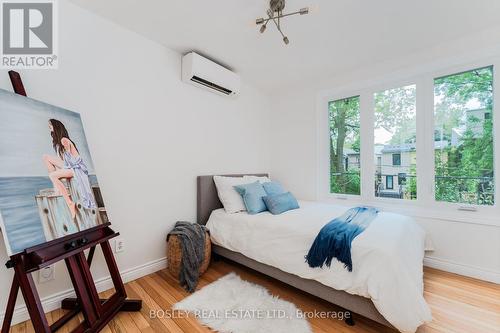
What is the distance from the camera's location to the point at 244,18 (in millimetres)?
2076

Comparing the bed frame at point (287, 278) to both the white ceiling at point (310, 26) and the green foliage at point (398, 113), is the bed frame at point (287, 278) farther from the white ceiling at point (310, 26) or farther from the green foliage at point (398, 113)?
the green foliage at point (398, 113)

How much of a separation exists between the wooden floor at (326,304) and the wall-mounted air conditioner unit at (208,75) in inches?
85.1

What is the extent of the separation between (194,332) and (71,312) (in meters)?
0.91

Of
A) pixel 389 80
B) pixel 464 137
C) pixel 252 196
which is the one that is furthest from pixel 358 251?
pixel 389 80

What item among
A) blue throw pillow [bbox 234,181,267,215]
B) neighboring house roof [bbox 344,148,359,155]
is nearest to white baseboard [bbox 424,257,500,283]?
neighboring house roof [bbox 344,148,359,155]

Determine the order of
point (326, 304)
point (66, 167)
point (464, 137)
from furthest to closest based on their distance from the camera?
point (464, 137) < point (326, 304) < point (66, 167)

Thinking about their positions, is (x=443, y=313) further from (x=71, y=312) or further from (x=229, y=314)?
(x=71, y=312)

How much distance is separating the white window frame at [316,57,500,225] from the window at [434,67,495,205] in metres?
0.06

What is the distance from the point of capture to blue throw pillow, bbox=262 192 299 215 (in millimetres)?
2508

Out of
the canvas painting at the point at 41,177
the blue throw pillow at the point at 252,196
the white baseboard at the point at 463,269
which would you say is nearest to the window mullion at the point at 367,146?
the white baseboard at the point at 463,269

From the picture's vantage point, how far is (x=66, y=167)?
1.55 meters

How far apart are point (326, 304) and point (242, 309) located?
70 cm
